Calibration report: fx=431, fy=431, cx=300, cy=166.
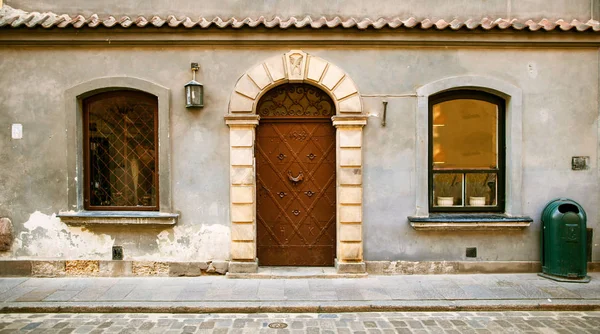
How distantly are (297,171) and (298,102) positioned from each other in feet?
4.07

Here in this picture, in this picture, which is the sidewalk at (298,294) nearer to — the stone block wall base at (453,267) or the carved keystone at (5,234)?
the stone block wall base at (453,267)

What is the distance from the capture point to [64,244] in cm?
757

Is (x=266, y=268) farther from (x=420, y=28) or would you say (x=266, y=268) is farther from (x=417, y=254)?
(x=420, y=28)

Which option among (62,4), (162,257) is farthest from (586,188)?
(62,4)

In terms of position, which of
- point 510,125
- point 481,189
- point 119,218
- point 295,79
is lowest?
point 119,218

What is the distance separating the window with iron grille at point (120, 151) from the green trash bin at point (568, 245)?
6848 mm

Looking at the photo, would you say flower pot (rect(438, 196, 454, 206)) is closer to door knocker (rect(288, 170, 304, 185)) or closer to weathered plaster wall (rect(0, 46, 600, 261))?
weathered plaster wall (rect(0, 46, 600, 261))

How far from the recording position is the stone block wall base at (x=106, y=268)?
296 inches

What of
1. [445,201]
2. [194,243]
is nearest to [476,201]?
[445,201]

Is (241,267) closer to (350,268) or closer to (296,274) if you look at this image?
(296,274)

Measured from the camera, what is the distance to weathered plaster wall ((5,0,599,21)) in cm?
766

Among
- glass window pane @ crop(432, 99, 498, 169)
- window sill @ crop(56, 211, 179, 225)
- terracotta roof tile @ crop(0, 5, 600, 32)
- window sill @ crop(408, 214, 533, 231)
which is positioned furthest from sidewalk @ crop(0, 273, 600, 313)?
terracotta roof tile @ crop(0, 5, 600, 32)

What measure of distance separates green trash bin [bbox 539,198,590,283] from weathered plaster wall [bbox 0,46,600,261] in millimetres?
431

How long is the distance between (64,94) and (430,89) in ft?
20.9
